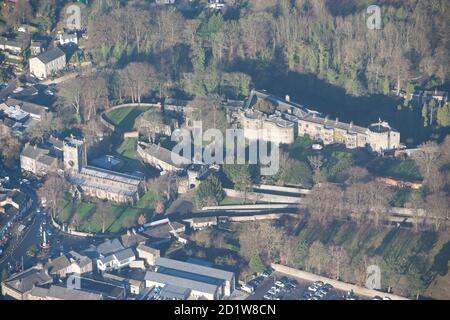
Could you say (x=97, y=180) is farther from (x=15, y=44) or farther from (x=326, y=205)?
(x=15, y=44)

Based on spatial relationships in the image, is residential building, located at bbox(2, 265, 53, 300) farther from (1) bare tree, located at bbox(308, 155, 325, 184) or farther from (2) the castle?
(2) the castle

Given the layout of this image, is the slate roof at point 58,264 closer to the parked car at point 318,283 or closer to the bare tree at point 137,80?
the parked car at point 318,283

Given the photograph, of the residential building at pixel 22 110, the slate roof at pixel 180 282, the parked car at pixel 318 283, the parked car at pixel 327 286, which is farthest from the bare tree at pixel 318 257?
the residential building at pixel 22 110

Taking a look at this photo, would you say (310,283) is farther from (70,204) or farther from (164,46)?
(164,46)

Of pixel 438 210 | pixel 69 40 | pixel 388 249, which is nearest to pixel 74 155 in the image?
pixel 69 40

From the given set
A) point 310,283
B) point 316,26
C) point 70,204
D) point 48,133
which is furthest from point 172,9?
point 310,283
